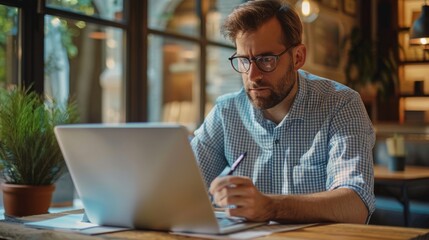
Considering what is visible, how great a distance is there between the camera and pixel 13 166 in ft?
7.59

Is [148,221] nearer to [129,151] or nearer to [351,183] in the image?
[129,151]

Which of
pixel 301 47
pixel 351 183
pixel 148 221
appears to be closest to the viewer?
pixel 148 221

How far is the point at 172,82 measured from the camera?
260 inches

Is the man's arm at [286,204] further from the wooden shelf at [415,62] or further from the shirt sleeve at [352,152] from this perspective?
the wooden shelf at [415,62]

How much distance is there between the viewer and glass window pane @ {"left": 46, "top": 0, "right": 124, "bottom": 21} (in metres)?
3.54

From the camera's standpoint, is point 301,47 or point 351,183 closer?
point 351,183

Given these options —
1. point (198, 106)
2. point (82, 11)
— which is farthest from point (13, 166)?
point (198, 106)

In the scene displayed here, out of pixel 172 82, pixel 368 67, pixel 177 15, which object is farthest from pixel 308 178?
pixel 368 67

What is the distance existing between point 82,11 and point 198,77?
1508mm

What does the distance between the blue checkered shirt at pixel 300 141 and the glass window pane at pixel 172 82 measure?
12.0 ft

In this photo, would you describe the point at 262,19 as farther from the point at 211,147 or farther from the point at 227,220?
the point at 227,220

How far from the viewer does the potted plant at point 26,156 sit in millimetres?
2262

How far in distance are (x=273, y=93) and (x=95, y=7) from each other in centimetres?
234

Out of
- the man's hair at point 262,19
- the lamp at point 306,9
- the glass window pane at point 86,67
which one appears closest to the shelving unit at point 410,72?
the lamp at point 306,9
